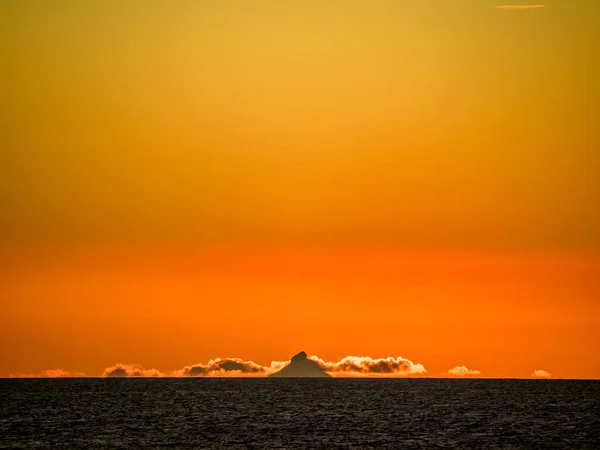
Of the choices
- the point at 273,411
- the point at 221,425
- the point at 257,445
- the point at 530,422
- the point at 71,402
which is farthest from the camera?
the point at 71,402

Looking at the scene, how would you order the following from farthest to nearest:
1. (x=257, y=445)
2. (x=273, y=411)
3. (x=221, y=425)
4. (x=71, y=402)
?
(x=71, y=402), (x=273, y=411), (x=221, y=425), (x=257, y=445)

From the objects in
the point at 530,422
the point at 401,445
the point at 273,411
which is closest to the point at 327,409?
the point at 273,411

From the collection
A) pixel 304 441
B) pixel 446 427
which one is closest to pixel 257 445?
pixel 304 441

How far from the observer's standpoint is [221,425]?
Result: 13275cm

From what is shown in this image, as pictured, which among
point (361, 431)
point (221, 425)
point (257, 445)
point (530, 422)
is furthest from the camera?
point (530, 422)

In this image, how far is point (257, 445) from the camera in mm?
104812

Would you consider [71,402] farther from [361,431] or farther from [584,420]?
[584,420]

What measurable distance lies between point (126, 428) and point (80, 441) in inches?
756

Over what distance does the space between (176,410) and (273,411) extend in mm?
18308

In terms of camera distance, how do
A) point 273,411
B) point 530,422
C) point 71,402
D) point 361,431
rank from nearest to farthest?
point 361,431
point 530,422
point 273,411
point 71,402

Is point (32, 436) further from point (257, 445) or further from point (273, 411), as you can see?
point (273, 411)

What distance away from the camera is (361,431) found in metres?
125

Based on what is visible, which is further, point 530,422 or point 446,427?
point 530,422

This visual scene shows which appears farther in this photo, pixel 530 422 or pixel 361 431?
pixel 530 422
